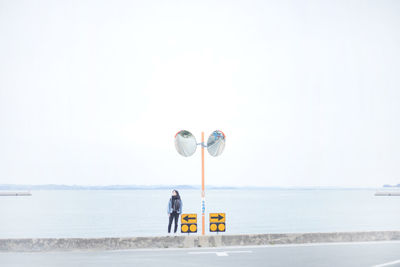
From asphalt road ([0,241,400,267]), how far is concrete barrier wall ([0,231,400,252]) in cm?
46

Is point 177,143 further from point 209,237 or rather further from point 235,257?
point 235,257

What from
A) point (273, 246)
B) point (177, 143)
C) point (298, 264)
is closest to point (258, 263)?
point (298, 264)

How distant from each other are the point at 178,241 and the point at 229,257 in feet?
9.24

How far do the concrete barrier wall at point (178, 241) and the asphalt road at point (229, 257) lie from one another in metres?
0.46

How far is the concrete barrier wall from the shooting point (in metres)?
15.9

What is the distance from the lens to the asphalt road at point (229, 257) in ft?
42.6

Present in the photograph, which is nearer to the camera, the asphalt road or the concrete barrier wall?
the asphalt road

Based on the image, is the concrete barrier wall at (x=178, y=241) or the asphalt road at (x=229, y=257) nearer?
the asphalt road at (x=229, y=257)

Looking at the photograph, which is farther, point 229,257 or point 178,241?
point 178,241

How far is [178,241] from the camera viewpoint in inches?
657

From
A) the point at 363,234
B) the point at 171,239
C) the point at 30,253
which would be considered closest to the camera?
the point at 30,253

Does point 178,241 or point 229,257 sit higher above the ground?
point 178,241

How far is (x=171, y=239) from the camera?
1667 cm

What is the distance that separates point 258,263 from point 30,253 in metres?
6.47
